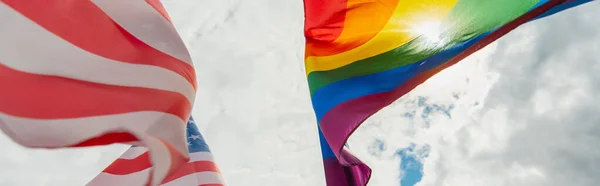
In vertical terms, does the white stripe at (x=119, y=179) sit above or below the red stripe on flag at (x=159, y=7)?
below

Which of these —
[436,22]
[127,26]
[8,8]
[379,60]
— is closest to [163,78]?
[127,26]

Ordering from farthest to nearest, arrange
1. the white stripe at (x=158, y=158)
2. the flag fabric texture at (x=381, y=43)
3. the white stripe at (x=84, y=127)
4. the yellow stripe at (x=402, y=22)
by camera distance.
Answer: the yellow stripe at (x=402, y=22), the flag fabric texture at (x=381, y=43), the white stripe at (x=158, y=158), the white stripe at (x=84, y=127)

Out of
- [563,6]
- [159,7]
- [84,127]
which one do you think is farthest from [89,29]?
[563,6]

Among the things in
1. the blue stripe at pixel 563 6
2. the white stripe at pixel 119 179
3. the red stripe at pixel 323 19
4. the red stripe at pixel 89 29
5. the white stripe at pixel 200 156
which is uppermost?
the blue stripe at pixel 563 6

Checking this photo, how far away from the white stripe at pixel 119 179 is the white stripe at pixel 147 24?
257 cm

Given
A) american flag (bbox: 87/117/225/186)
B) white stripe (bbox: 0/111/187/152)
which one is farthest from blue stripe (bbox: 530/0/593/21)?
american flag (bbox: 87/117/225/186)

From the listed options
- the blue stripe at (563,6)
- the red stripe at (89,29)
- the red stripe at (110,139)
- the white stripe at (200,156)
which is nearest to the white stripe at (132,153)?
the white stripe at (200,156)

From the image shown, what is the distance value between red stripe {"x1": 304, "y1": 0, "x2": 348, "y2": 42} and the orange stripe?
7 cm

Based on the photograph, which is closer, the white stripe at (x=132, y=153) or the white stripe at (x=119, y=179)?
the white stripe at (x=119, y=179)

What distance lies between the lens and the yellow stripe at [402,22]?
6727mm

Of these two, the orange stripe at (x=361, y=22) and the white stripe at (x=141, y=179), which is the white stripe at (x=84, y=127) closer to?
the orange stripe at (x=361, y=22)

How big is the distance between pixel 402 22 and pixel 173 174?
374 centimetres

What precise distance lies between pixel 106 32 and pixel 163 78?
2.19 feet

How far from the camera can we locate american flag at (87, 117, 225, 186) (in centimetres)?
849
